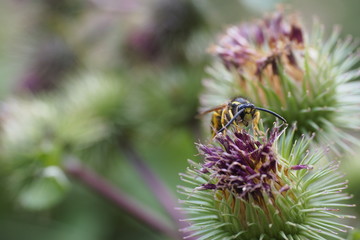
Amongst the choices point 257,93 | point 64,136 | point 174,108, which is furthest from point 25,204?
point 257,93

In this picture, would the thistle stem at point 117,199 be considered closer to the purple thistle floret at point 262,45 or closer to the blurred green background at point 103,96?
the blurred green background at point 103,96

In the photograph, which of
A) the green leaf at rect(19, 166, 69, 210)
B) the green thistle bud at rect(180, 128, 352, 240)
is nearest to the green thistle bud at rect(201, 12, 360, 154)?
the green thistle bud at rect(180, 128, 352, 240)

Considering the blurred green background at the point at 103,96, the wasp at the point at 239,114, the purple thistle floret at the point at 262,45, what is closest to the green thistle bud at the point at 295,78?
the purple thistle floret at the point at 262,45

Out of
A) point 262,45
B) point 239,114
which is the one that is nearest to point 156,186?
point 262,45

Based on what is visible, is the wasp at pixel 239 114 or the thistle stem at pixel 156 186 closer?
the wasp at pixel 239 114

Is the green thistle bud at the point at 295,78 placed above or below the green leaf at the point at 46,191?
below

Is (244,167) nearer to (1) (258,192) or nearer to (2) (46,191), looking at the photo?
(1) (258,192)

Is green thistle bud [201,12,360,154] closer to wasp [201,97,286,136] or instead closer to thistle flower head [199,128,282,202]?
wasp [201,97,286,136]
